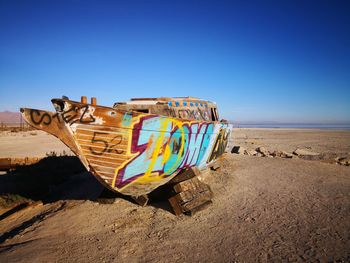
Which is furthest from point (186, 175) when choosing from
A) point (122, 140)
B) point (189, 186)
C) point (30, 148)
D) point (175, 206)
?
point (30, 148)

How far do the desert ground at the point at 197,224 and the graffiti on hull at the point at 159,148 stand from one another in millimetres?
912

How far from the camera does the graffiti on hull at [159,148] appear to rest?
4.48 metres

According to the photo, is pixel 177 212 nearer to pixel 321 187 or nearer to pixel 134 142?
pixel 134 142

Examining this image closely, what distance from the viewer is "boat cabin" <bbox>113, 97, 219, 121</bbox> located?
6.57 meters

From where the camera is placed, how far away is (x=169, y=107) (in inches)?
264

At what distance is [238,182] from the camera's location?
705 cm

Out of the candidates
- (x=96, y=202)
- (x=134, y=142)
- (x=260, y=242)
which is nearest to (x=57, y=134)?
(x=134, y=142)

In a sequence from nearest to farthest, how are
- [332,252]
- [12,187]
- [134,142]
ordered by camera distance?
[332,252], [134,142], [12,187]

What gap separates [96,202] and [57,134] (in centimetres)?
265

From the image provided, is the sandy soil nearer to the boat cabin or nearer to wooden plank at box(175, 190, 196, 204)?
the boat cabin

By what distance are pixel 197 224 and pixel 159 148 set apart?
167 cm

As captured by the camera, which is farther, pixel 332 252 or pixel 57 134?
pixel 57 134

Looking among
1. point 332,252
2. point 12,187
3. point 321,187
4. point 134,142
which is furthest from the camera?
point 12,187

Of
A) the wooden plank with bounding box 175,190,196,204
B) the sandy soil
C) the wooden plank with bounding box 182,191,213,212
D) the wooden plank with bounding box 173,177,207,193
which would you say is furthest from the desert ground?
the sandy soil
